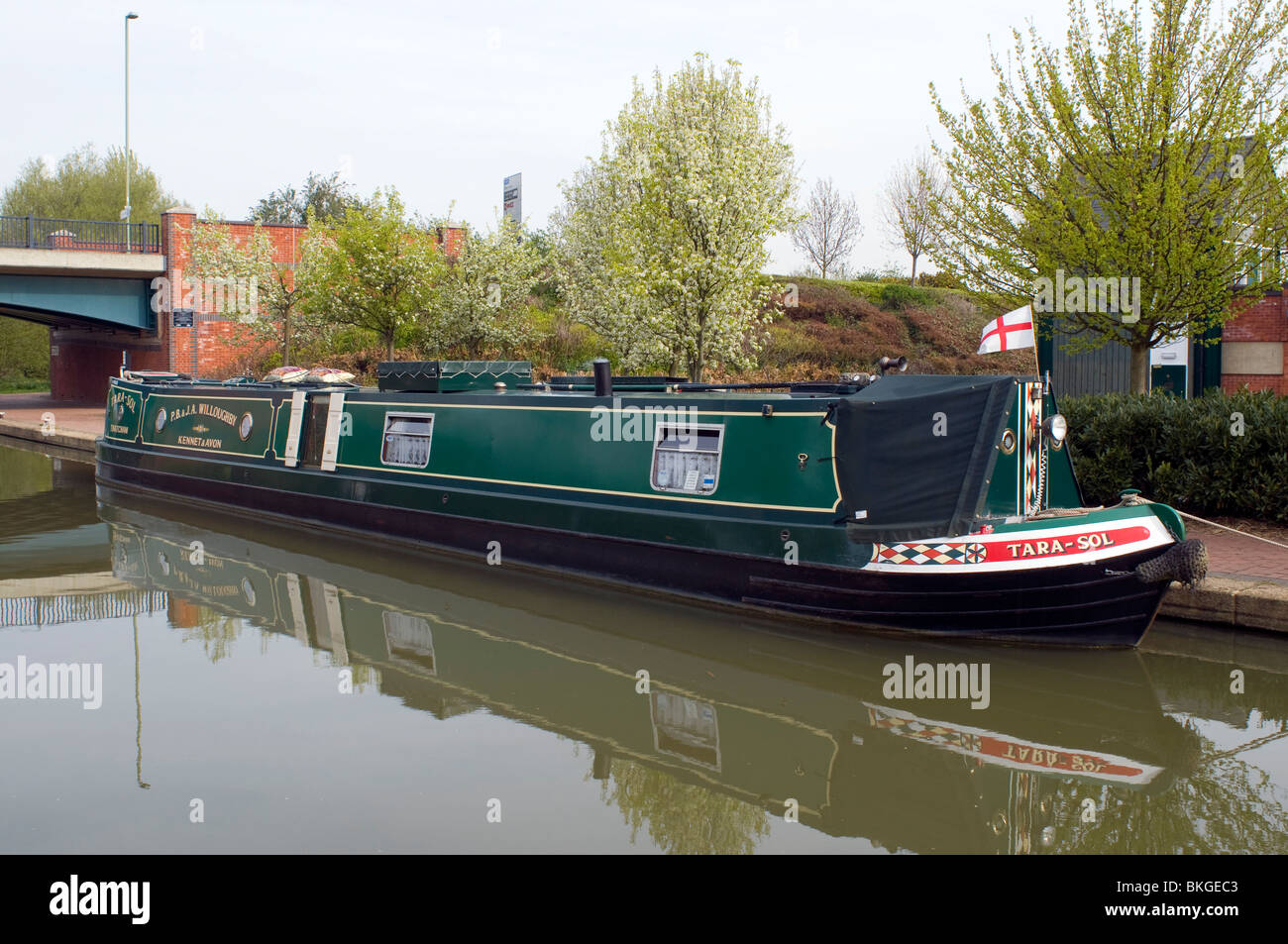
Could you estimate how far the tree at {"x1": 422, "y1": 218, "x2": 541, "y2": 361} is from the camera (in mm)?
26891

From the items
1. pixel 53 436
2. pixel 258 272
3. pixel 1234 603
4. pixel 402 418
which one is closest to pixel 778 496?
pixel 1234 603

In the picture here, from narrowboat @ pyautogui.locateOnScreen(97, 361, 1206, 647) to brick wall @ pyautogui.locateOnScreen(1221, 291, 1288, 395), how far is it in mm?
8560

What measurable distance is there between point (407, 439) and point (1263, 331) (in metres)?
12.0

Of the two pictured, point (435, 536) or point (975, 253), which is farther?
point (975, 253)

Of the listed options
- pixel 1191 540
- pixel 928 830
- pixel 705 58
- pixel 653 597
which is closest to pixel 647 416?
pixel 653 597

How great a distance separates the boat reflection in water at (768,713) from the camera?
531 cm

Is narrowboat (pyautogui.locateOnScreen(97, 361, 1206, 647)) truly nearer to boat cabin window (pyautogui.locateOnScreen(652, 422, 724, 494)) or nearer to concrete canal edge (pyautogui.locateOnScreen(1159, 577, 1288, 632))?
boat cabin window (pyautogui.locateOnScreen(652, 422, 724, 494))

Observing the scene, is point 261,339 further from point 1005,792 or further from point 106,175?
point 1005,792

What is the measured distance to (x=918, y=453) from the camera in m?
7.77

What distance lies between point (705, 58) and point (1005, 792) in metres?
22.4

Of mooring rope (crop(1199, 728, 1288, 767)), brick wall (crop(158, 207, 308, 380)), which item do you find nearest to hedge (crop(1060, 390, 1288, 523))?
mooring rope (crop(1199, 728, 1288, 767))

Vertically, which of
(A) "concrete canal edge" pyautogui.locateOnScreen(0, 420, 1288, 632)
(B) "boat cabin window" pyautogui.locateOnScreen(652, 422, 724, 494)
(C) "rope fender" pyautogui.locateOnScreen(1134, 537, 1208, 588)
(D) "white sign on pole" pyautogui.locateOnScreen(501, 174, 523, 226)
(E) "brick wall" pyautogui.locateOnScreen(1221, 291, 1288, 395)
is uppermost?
(D) "white sign on pole" pyautogui.locateOnScreen(501, 174, 523, 226)

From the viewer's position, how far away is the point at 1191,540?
712 centimetres

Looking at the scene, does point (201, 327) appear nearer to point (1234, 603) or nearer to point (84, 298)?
point (84, 298)
